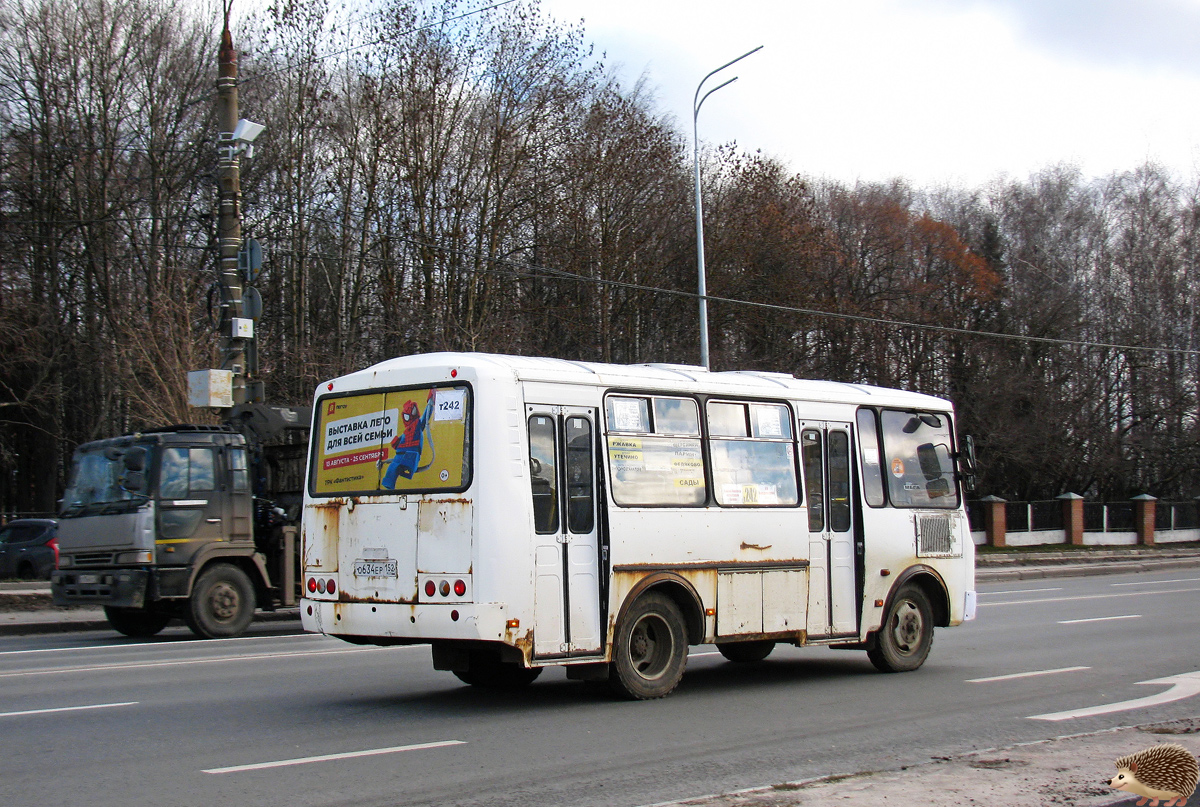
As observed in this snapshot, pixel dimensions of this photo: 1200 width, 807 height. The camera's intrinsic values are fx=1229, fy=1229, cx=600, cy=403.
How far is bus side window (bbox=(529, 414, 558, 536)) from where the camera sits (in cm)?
942

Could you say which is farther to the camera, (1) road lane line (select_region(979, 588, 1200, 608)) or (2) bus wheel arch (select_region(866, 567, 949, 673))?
(1) road lane line (select_region(979, 588, 1200, 608))

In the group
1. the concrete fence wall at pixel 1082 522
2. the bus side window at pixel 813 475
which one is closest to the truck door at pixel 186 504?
the bus side window at pixel 813 475

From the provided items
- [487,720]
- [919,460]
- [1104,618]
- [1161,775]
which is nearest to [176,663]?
[487,720]

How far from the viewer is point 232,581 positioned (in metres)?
16.5

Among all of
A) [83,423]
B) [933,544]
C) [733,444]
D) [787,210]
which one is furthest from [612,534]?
[787,210]

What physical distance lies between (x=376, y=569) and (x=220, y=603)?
765 cm

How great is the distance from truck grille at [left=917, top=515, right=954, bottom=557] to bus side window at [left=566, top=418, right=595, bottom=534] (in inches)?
173

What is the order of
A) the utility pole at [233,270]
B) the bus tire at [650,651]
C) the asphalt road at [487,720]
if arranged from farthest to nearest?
1. the utility pole at [233,270]
2. the bus tire at [650,651]
3. the asphalt road at [487,720]

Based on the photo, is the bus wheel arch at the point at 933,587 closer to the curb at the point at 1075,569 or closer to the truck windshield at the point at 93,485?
the truck windshield at the point at 93,485

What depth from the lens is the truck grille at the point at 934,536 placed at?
41.4 ft

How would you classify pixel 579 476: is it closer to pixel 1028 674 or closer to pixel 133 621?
pixel 1028 674

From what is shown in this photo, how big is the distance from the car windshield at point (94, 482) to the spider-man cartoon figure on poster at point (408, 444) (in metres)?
7.47

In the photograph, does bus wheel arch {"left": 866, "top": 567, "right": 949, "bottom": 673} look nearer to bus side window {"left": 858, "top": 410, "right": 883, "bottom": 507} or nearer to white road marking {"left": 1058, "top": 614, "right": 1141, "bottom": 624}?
bus side window {"left": 858, "top": 410, "right": 883, "bottom": 507}

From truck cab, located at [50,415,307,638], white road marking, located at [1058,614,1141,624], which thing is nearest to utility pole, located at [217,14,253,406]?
truck cab, located at [50,415,307,638]
